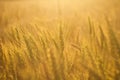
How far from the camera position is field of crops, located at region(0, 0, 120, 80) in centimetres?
129

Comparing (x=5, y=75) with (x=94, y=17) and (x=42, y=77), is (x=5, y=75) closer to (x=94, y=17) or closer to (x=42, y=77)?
(x=42, y=77)

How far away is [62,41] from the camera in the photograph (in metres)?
1.41

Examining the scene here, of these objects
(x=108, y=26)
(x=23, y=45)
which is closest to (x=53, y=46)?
(x=23, y=45)

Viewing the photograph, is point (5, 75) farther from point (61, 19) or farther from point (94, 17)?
point (94, 17)

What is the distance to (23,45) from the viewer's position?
1424mm

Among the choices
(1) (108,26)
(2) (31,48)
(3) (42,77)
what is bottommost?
(3) (42,77)

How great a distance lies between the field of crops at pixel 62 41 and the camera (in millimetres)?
1294

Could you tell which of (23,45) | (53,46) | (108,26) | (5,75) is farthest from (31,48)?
(108,26)

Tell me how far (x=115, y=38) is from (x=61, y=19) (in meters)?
0.49

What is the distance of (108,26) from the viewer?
142 cm

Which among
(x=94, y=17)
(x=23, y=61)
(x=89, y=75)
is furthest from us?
(x=94, y=17)

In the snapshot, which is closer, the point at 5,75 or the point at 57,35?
the point at 5,75

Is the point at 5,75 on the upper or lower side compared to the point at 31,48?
lower

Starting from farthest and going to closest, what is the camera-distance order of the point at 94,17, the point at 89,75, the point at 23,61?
the point at 94,17 → the point at 23,61 → the point at 89,75
